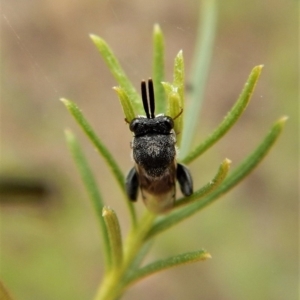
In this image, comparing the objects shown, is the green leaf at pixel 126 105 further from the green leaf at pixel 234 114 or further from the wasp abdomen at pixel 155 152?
the green leaf at pixel 234 114

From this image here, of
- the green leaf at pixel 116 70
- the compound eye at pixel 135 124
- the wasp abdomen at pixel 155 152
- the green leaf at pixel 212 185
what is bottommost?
the green leaf at pixel 212 185

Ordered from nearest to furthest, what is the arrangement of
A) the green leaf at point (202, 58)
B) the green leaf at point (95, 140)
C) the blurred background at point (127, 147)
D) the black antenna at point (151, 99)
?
the black antenna at point (151, 99)
the green leaf at point (95, 140)
the green leaf at point (202, 58)
the blurred background at point (127, 147)

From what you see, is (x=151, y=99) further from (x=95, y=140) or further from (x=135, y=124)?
(x=95, y=140)

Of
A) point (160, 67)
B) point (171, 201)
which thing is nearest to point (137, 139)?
point (171, 201)

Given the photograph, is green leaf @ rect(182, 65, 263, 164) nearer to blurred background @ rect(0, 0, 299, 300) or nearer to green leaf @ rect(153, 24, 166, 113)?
green leaf @ rect(153, 24, 166, 113)

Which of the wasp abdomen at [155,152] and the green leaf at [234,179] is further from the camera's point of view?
the green leaf at [234,179]

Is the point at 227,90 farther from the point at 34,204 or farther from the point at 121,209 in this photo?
Answer: the point at 34,204

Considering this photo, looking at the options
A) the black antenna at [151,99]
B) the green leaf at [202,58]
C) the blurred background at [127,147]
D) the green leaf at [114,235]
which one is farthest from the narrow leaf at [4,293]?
the blurred background at [127,147]
